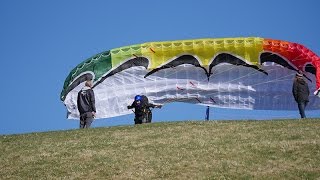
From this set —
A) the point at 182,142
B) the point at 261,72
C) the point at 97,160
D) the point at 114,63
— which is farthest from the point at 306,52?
the point at 97,160

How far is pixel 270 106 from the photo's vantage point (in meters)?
34.9

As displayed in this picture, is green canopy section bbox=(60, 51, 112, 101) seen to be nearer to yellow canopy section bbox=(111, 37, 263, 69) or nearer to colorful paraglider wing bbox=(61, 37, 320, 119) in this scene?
colorful paraglider wing bbox=(61, 37, 320, 119)

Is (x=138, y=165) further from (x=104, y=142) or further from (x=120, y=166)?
(x=104, y=142)

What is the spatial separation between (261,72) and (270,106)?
2120mm

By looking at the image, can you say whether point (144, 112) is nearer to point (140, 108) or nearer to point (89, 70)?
point (140, 108)

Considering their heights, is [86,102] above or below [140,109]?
above

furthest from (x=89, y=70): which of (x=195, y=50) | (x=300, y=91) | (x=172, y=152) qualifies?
(x=172, y=152)

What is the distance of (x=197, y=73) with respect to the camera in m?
35.6

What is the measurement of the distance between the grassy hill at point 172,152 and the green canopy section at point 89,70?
1039 cm

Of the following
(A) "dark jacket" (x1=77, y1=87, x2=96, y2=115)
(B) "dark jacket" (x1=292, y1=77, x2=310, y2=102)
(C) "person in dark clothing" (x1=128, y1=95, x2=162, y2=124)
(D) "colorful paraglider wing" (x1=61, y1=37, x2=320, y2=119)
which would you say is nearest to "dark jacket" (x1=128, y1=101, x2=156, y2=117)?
(C) "person in dark clothing" (x1=128, y1=95, x2=162, y2=124)

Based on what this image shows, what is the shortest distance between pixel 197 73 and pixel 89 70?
658 cm

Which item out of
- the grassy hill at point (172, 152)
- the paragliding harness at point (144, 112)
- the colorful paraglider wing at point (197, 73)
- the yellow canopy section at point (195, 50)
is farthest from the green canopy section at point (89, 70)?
the grassy hill at point (172, 152)

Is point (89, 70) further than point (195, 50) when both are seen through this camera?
No

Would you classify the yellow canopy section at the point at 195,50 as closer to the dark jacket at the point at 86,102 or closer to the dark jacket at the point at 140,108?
the dark jacket at the point at 140,108
